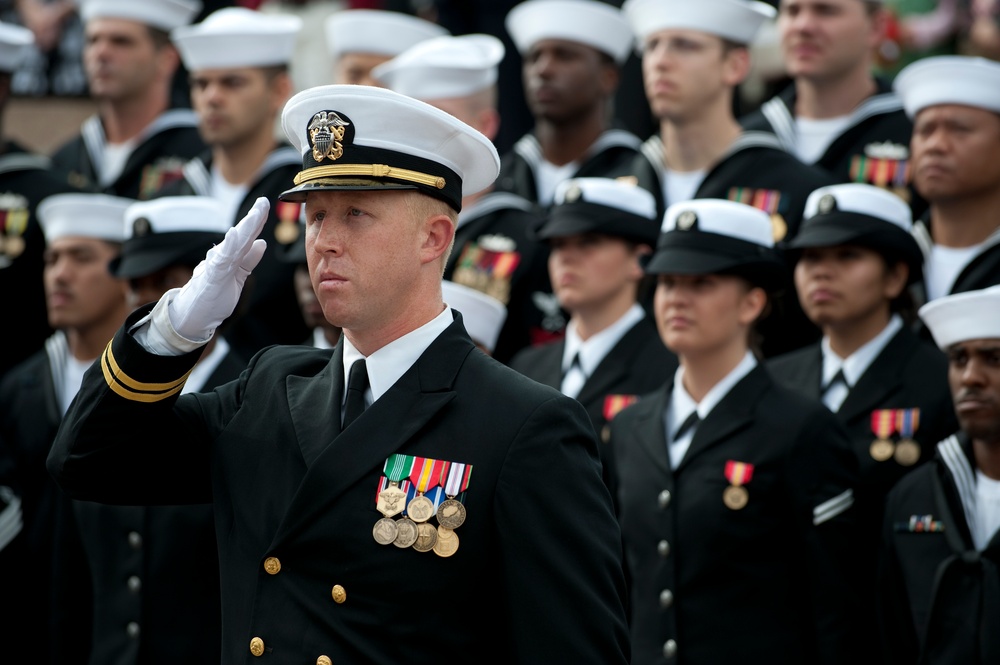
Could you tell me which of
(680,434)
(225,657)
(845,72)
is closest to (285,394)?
(225,657)

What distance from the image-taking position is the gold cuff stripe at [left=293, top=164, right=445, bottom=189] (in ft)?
11.0

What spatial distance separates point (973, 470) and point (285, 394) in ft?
9.72

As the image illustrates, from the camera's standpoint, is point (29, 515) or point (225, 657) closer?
point (225, 657)

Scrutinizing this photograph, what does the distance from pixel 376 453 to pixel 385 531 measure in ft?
0.57

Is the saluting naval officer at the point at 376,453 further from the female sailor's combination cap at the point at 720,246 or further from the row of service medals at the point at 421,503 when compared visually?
the female sailor's combination cap at the point at 720,246

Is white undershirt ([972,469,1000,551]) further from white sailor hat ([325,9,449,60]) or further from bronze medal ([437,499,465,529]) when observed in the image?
white sailor hat ([325,9,449,60])

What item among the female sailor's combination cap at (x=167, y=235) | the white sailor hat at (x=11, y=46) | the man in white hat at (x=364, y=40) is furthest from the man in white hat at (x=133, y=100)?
the female sailor's combination cap at (x=167, y=235)

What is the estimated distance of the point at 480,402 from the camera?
337 cm

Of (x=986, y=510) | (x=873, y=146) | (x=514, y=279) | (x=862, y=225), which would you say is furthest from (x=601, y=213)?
(x=986, y=510)

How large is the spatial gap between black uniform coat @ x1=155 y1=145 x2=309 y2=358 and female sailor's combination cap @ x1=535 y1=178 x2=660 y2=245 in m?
1.27

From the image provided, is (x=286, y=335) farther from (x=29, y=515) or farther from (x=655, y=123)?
(x=655, y=123)

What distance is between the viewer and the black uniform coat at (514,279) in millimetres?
7570

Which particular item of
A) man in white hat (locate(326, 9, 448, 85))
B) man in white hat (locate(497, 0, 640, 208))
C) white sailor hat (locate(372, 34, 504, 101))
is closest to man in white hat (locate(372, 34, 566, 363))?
white sailor hat (locate(372, 34, 504, 101))

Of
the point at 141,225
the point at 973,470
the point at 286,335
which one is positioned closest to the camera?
the point at 973,470
